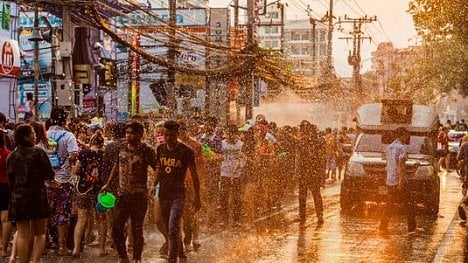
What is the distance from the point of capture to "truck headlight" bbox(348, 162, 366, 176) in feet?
60.0

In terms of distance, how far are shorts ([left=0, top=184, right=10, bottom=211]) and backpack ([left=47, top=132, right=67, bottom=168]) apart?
0.87m

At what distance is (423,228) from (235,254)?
17.1 feet

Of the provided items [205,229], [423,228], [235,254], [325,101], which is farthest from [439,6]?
[325,101]

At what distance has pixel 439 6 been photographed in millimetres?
26531

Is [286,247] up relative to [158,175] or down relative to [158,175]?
down

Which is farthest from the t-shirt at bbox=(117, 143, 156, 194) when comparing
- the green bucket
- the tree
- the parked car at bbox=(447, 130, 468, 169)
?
the parked car at bbox=(447, 130, 468, 169)

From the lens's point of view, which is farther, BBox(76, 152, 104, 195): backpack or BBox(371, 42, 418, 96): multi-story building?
BBox(371, 42, 418, 96): multi-story building

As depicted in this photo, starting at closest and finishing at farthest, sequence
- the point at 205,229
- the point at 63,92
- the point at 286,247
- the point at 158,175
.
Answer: the point at 158,175
the point at 286,247
the point at 205,229
the point at 63,92

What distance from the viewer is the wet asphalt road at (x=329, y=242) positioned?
11969 millimetres

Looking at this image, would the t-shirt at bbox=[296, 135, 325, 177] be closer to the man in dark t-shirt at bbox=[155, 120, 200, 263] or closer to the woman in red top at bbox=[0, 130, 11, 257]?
the man in dark t-shirt at bbox=[155, 120, 200, 263]

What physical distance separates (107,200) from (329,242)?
176 inches

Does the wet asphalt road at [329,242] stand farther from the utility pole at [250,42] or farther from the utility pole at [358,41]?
the utility pole at [358,41]

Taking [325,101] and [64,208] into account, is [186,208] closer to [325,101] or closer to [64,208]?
[64,208]

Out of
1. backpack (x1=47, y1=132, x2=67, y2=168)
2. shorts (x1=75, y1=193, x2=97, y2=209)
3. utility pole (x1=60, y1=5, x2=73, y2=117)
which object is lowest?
shorts (x1=75, y1=193, x2=97, y2=209)
